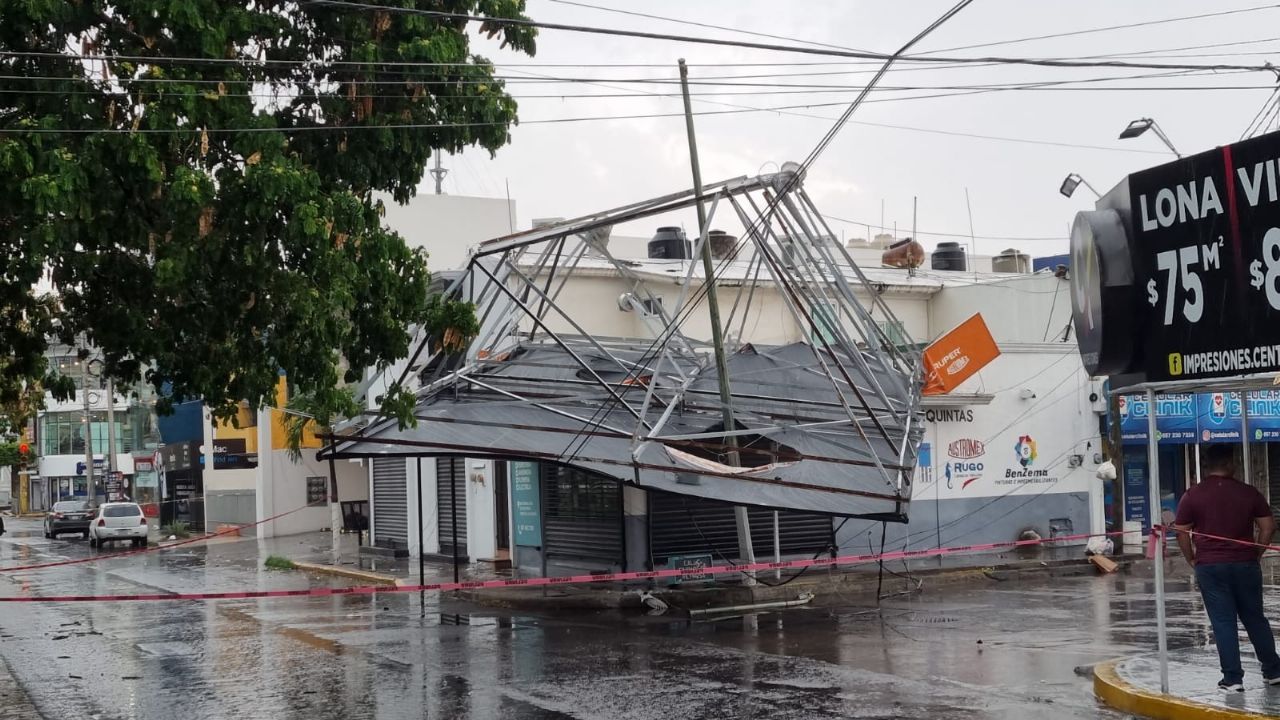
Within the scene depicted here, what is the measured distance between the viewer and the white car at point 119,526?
4150 cm

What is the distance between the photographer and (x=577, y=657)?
46.9ft

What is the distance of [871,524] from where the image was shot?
23.8 m

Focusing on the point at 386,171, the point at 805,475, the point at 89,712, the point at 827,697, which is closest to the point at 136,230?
the point at 386,171

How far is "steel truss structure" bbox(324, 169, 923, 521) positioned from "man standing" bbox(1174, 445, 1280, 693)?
5.63m

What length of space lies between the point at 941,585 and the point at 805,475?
5.45 m

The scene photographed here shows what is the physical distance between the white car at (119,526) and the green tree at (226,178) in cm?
2948

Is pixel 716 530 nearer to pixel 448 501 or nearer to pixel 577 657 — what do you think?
pixel 448 501

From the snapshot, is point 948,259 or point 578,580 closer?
point 578,580

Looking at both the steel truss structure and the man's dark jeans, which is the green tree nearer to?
the steel truss structure

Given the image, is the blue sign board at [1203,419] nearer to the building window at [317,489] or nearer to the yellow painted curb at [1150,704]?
the yellow painted curb at [1150,704]

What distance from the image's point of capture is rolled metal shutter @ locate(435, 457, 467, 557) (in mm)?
28578

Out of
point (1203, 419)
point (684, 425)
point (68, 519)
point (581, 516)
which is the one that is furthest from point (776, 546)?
point (68, 519)

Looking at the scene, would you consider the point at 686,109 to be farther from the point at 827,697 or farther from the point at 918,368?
the point at 827,697

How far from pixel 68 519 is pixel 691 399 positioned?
39.2 m
